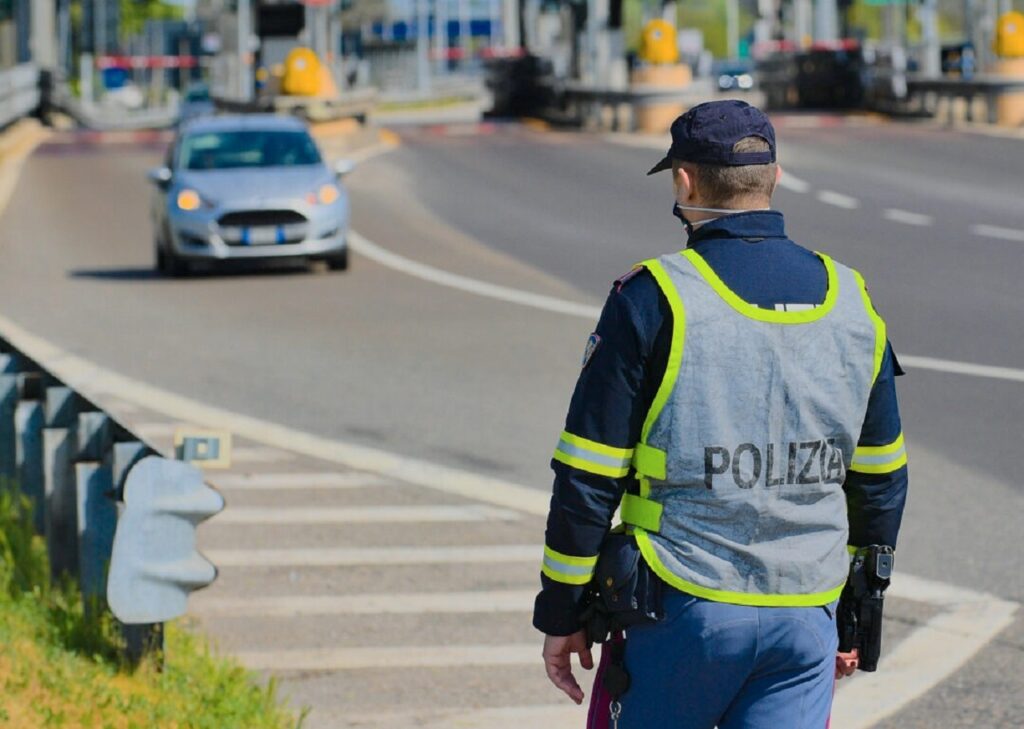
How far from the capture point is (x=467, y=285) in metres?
19.1

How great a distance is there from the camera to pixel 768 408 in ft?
12.8

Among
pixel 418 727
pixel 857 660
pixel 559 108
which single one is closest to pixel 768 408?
pixel 857 660

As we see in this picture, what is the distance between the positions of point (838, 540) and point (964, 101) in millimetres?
38262

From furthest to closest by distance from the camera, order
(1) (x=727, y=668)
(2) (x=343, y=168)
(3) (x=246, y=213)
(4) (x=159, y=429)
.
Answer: (2) (x=343, y=168) → (3) (x=246, y=213) → (4) (x=159, y=429) → (1) (x=727, y=668)

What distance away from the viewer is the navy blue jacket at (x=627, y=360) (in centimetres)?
383

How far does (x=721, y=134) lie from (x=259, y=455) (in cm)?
738

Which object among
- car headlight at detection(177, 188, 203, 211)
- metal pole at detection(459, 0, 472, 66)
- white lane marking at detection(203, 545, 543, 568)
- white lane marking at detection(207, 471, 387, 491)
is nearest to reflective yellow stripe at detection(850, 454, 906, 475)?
white lane marking at detection(203, 545, 543, 568)

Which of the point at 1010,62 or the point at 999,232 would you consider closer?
the point at 999,232

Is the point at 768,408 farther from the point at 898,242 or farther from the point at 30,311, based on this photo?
the point at 898,242

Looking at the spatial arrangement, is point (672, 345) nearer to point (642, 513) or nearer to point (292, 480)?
point (642, 513)

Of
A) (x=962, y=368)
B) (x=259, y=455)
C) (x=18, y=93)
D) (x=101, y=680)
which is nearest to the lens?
(x=101, y=680)

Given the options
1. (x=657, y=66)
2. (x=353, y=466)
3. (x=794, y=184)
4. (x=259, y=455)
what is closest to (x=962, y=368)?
(x=353, y=466)

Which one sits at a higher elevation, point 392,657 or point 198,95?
point 198,95

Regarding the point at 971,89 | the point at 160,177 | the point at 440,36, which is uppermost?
the point at 440,36
